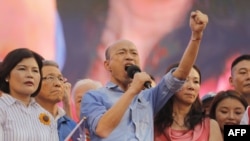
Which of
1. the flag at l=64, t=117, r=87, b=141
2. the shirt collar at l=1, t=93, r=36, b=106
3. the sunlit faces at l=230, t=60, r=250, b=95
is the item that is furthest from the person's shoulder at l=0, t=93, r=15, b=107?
the sunlit faces at l=230, t=60, r=250, b=95

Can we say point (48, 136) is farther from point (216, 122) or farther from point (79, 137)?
point (216, 122)

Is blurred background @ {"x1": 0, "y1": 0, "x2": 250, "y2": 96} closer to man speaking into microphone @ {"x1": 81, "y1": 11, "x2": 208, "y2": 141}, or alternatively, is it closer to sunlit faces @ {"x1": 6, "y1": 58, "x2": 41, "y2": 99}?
man speaking into microphone @ {"x1": 81, "y1": 11, "x2": 208, "y2": 141}

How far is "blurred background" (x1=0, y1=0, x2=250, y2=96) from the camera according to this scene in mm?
3797

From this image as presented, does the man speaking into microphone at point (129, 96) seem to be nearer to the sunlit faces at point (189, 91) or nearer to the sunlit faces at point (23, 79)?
the sunlit faces at point (189, 91)

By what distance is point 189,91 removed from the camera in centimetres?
205

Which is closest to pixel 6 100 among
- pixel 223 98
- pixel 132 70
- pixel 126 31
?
pixel 132 70

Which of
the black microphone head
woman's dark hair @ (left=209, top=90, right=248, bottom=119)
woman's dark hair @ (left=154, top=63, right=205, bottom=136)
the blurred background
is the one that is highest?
the blurred background

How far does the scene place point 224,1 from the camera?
4.11 meters

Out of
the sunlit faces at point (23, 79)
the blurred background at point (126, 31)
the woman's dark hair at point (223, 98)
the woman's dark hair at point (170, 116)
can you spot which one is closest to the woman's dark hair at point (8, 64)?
the sunlit faces at point (23, 79)

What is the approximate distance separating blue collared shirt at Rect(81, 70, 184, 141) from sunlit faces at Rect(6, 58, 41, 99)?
9.1 inches

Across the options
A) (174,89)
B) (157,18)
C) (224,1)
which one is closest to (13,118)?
(174,89)

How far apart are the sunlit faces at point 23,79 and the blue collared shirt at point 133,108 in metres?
0.23

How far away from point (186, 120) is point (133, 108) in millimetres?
203

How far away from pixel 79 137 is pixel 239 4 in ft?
8.01
